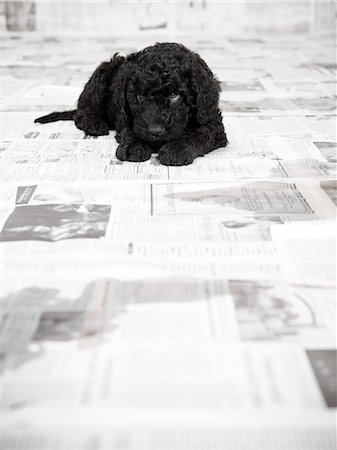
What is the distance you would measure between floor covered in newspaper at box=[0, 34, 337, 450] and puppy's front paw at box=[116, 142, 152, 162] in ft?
0.11

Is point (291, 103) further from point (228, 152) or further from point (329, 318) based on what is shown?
point (329, 318)

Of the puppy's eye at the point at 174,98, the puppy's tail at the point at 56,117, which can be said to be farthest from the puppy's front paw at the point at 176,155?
the puppy's tail at the point at 56,117

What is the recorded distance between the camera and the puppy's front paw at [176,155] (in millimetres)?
1753

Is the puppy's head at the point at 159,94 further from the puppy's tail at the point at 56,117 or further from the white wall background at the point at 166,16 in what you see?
the white wall background at the point at 166,16

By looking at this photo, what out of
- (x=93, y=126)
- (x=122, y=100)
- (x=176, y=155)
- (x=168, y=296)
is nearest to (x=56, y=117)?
(x=93, y=126)

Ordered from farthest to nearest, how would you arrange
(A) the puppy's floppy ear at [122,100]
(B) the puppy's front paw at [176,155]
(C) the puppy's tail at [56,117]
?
(C) the puppy's tail at [56,117], (A) the puppy's floppy ear at [122,100], (B) the puppy's front paw at [176,155]

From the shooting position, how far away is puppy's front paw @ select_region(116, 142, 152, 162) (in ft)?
5.89

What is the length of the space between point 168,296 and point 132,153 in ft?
2.70

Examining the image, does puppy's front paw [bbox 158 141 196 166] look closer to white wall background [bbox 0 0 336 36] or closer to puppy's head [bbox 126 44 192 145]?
puppy's head [bbox 126 44 192 145]

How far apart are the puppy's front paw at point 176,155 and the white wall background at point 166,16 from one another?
3022 millimetres

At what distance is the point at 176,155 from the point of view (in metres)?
1.75

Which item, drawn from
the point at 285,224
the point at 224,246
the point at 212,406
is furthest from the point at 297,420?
the point at 285,224

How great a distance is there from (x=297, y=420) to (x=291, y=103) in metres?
1.91

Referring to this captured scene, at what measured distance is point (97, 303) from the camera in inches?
39.9
